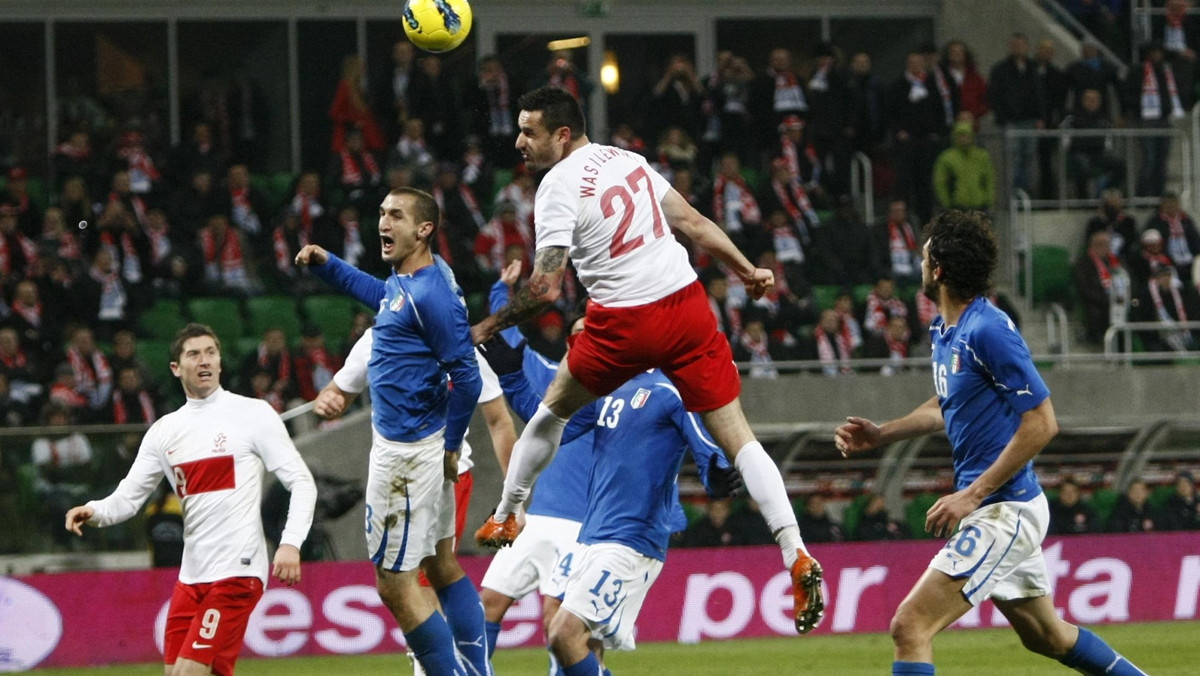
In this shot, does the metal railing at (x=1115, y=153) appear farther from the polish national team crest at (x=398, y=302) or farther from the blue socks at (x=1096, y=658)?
the polish national team crest at (x=398, y=302)

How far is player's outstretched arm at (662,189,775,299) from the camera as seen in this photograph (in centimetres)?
701

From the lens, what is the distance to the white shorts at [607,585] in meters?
6.83

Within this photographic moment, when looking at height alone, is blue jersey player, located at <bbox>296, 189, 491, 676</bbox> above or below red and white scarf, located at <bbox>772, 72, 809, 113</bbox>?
below

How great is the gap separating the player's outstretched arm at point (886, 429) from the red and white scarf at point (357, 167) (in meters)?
12.0

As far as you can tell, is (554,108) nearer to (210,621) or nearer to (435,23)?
(210,621)

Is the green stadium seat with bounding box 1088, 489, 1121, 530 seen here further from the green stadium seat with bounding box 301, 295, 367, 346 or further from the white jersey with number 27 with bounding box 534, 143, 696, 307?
the white jersey with number 27 with bounding box 534, 143, 696, 307

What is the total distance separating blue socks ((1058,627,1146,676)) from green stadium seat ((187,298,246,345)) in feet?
38.9

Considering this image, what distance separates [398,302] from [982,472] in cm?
255

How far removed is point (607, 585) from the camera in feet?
22.6

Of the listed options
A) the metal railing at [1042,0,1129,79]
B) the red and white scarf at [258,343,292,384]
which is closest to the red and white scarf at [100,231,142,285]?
the red and white scarf at [258,343,292,384]

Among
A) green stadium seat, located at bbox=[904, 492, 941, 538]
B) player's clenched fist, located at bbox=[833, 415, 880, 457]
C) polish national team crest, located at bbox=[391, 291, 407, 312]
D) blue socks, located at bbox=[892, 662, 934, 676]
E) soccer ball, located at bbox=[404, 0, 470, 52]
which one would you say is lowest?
green stadium seat, located at bbox=[904, 492, 941, 538]

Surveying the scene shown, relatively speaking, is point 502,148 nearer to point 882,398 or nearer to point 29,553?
point 882,398

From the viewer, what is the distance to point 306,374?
52.3 ft

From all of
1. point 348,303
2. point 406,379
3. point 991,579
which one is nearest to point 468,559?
point 348,303
